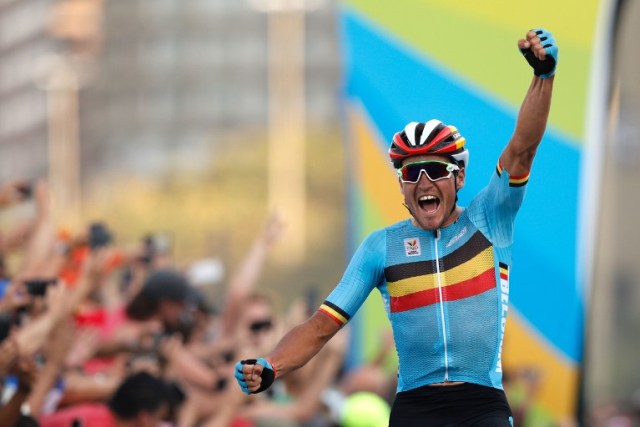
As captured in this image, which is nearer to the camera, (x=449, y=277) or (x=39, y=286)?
(x=449, y=277)

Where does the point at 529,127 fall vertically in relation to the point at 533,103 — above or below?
below

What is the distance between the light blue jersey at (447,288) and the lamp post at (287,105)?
117 ft

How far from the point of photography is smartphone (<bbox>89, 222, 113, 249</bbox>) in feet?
30.6

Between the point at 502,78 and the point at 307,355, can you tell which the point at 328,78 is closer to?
the point at 502,78

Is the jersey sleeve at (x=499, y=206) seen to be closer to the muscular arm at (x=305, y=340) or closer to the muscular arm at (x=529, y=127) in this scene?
the muscular arm at (x=529, y=127)

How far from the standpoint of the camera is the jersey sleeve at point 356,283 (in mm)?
6324

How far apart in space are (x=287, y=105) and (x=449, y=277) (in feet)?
141

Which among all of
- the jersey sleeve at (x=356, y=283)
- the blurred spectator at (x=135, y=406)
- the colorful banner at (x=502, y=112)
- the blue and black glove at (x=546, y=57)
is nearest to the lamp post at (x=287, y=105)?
the colorful banner at (x=502, y=112)

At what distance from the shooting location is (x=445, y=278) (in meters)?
6.27

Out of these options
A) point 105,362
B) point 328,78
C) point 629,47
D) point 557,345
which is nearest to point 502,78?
point 629,47

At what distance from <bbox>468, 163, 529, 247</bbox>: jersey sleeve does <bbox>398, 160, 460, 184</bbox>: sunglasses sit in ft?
0.66

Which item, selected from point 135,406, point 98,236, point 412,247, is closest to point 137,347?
point 98,236

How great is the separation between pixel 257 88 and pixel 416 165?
45.4 m

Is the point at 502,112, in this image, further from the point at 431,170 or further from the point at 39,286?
the point at 431,170
